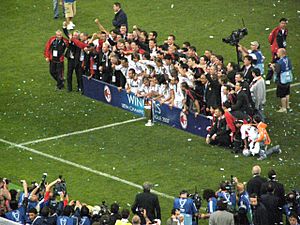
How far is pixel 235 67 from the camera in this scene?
32281 mm

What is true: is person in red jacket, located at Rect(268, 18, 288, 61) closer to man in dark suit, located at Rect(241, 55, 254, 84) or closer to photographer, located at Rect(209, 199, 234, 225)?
man in dark suit, located at Rect(241, 55, 254, 84)

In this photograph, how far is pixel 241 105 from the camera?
30.7 m

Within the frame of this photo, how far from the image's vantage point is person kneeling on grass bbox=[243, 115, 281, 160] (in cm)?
2975

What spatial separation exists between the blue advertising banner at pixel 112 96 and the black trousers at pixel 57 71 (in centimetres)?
94

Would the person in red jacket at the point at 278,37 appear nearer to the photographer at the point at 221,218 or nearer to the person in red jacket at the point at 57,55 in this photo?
the person in red jacket at the point at 57,55

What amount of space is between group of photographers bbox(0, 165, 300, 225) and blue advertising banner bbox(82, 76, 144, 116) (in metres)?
7.85

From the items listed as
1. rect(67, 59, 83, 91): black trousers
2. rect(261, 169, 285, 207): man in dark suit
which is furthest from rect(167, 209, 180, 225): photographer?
rect(67, 59, 83, 91): black trousers

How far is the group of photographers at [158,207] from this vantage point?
79.1 feet

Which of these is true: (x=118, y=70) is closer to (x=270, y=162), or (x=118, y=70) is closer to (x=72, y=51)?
(x=72, y=51)

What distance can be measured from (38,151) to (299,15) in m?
13.9

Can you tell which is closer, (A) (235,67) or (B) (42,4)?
(A) (235,67)

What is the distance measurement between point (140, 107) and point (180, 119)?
5.40ft

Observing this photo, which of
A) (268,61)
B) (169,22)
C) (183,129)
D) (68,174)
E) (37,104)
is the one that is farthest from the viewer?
(169,22)

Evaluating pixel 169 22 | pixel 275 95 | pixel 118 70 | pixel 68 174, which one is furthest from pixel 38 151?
pixel 169 22
